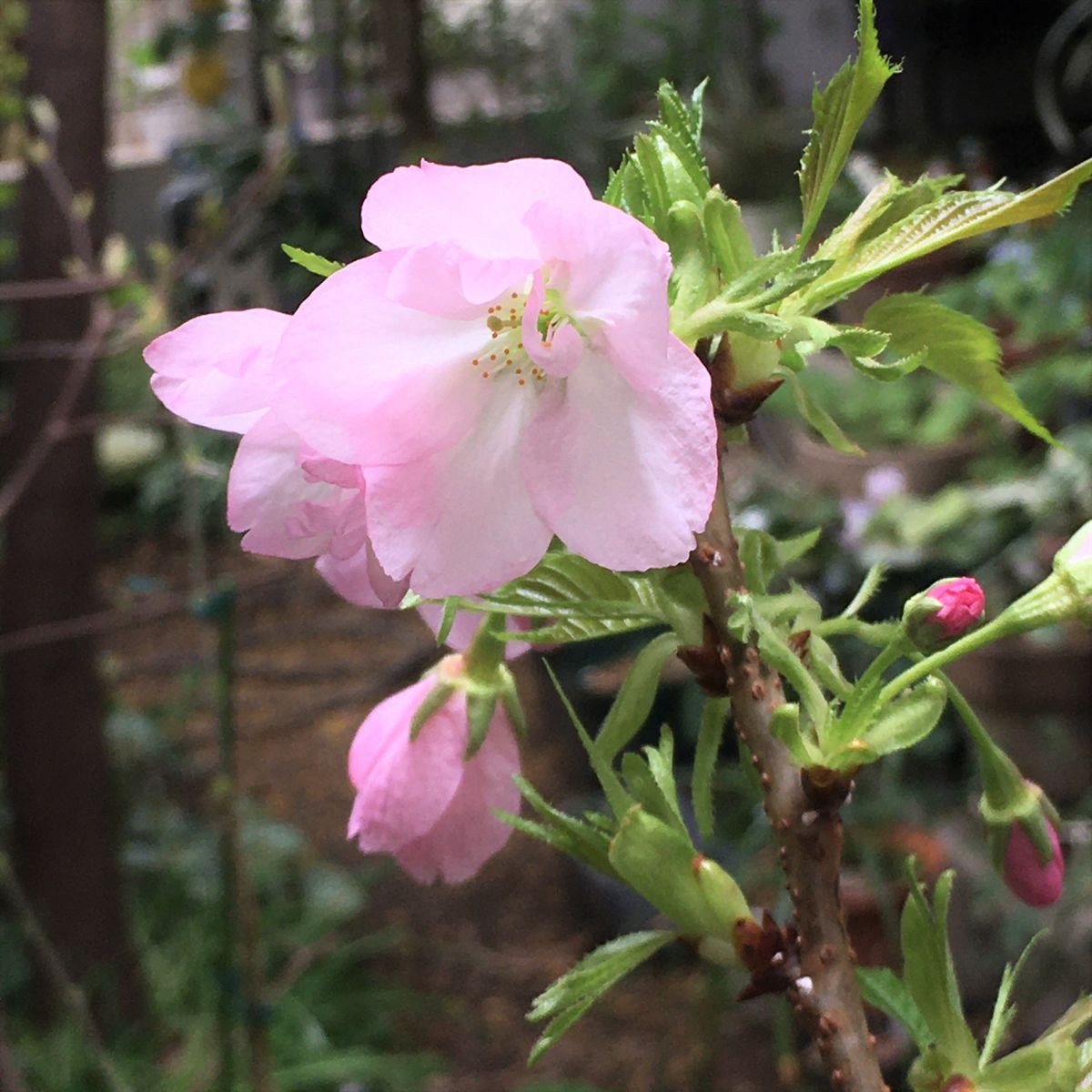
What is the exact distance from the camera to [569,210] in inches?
9.4

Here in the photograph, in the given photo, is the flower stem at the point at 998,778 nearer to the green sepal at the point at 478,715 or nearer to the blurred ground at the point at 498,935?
the green sepal at the point at 478,715

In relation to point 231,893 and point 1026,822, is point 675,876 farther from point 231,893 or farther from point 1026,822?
point 231,893

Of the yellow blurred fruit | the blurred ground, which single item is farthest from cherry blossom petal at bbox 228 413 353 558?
the yellow blurred fruit

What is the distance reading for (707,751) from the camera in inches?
12.7

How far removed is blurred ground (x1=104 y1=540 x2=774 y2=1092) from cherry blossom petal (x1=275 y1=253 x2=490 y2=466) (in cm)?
67

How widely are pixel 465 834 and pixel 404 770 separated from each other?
3 cm

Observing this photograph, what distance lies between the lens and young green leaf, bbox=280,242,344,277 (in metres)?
0.26

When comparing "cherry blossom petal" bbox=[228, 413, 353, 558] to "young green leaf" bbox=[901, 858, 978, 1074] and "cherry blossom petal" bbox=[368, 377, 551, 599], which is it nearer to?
"cherry blossom petal" bbox=[368, 377, 551, 599]

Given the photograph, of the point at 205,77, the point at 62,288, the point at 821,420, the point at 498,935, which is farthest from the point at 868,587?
the point at 205,77

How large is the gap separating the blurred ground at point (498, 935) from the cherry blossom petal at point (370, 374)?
0.67 metres

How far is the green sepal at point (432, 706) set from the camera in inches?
14.0

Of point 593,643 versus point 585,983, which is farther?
point 593,643

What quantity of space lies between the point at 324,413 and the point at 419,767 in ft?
0.45

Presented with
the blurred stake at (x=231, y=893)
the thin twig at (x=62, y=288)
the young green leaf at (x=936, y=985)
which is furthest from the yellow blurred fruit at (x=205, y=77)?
the young green leaf at (x=936, y=985)
